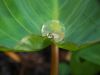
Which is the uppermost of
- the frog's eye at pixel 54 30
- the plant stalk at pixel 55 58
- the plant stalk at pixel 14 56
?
the plant stalk at pixel 14 56

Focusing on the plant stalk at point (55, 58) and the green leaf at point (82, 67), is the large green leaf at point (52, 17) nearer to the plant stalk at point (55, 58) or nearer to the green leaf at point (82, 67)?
the plant stalk at point (55, 58)

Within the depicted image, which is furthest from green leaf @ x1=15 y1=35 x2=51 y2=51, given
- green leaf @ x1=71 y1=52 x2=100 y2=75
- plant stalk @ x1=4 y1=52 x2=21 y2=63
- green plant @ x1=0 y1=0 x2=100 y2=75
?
plant stalk @ x1=4 y1=52 x2=21 y2=63

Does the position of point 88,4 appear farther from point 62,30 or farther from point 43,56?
point 43,56

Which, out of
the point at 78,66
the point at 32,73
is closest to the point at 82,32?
the point at 78,66

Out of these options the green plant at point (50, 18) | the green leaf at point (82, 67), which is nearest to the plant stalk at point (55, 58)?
the green plant at point (50, 18)

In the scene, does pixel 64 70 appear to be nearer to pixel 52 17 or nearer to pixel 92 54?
pixel 92 54

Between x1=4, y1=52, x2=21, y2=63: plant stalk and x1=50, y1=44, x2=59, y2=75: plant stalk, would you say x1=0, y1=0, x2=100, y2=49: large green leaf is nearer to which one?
x1=50, y1=44, x2=59, y2=75: plant stalk
